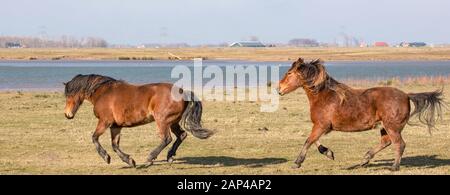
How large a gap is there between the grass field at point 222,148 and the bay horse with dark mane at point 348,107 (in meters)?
0.67

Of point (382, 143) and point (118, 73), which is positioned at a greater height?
point (382, 143)

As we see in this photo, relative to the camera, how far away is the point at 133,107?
39.0 ft

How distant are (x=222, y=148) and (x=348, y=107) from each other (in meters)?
4.23

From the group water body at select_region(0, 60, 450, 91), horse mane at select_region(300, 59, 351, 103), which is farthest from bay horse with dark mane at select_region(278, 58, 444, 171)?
water body at select_region(0, 60, 450, 91)

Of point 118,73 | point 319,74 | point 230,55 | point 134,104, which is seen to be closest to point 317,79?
point 319,74

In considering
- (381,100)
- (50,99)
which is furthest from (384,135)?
(50,99)

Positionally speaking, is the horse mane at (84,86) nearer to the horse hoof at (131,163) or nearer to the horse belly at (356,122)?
the horse hoof at (131,163)

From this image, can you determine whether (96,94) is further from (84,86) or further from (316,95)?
(316,95)

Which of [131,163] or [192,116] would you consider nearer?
[131,163]

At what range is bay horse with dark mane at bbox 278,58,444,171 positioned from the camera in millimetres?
11125

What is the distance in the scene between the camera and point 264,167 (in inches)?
477
